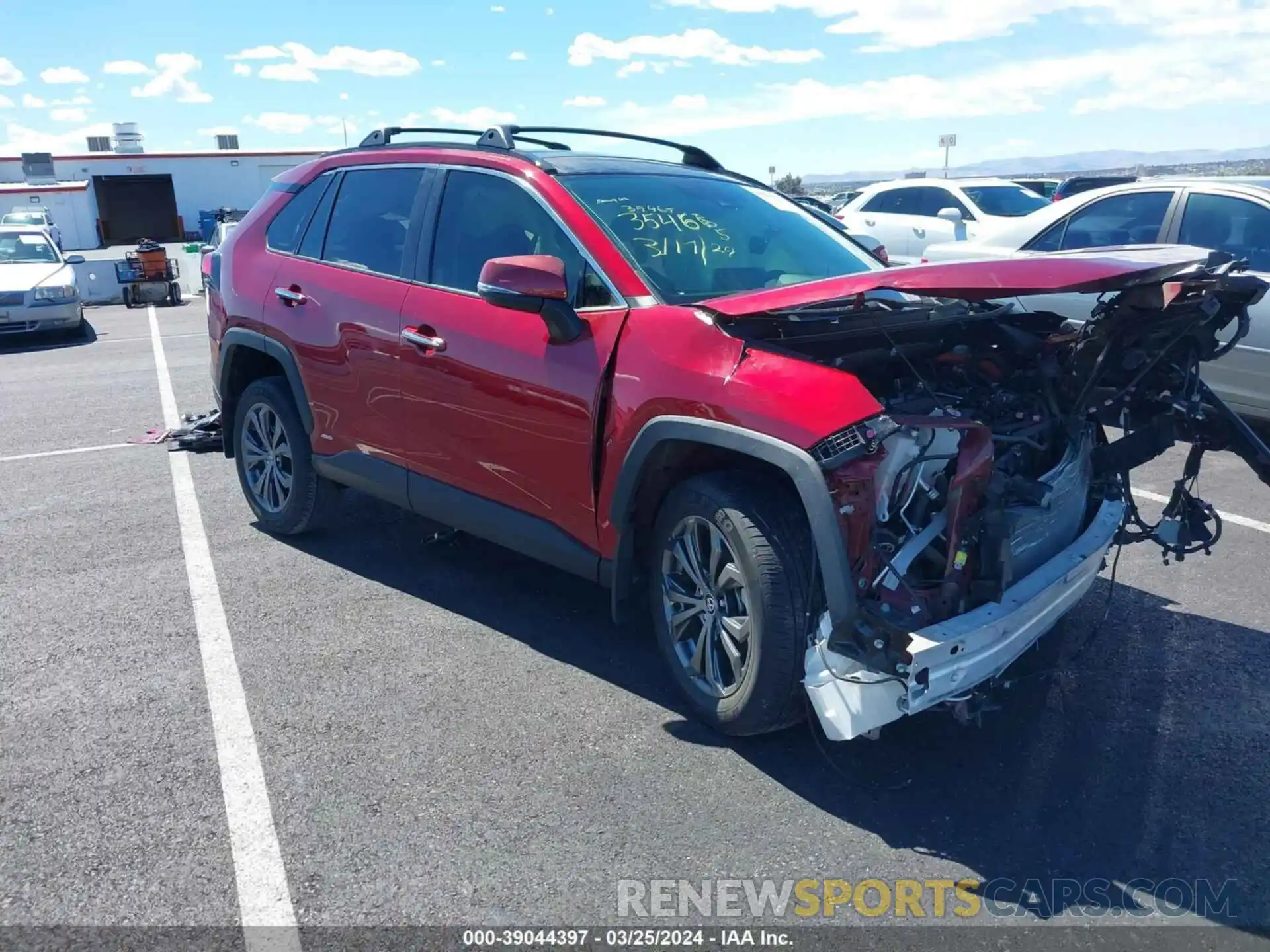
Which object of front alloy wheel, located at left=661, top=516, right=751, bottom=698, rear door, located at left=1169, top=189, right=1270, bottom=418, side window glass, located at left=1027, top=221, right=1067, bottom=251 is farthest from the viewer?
side window glass, located at left=1027, top=221, right=1067, bottom=251

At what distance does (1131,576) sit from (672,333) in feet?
9.53

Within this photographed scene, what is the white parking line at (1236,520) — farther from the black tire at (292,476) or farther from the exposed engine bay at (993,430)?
the black tire at (292,476)

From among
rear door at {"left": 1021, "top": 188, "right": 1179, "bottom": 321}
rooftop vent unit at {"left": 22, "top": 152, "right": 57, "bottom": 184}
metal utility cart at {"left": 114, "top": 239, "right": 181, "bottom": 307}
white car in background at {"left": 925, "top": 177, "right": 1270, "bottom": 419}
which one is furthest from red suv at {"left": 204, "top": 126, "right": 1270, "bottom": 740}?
rooftop vent unit at {"left": 22, "top": 152, "right": 57, "bottom": 184}

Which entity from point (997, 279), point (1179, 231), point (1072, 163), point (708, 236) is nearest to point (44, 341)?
point (708, 236)

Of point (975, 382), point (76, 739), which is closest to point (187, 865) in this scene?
point (76, 739)

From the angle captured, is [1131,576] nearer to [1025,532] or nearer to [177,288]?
[1025,532]

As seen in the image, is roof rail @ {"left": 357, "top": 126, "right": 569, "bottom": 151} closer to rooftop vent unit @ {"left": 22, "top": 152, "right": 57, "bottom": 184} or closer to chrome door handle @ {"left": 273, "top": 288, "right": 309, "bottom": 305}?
chrome door handle @ {"left": 273, "top": 288, "right": 309, "bottom": 305}

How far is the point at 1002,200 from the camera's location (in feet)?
45.7

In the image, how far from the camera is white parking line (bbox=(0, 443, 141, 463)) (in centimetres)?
742

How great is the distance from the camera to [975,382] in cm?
365

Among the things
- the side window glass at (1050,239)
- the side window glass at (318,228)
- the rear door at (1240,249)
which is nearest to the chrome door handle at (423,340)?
the side window glass at (318,228)

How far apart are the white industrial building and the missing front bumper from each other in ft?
168

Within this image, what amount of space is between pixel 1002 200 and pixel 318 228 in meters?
11.3

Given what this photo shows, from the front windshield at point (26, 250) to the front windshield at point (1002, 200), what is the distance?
1362 cm
